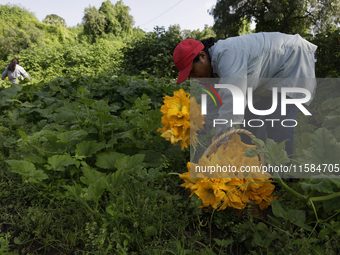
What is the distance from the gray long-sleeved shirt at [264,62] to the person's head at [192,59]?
59mm

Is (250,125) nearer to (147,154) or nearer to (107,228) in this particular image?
(147,154)

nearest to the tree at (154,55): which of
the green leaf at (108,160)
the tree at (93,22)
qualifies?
the green leaf at (108,160)

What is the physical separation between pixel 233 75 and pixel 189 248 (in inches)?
44.3

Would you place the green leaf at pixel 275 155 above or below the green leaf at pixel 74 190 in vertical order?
above

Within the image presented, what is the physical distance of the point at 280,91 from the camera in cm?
196

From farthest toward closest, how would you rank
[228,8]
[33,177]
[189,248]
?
[228,8] → [33,177] → [189,248]

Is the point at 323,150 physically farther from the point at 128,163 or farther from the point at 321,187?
the point at 128,163

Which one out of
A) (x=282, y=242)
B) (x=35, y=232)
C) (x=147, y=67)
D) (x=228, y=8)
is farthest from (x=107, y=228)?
(x=228, y=8)

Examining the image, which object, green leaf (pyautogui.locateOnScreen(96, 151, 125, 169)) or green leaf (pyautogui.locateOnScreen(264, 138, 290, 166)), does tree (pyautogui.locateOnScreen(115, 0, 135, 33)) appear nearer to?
green leaf (pyautogui.locateOnScreen(96, 151, 125, 169))

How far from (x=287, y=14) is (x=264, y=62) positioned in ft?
43.3

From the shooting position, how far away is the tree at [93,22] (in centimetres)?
2085

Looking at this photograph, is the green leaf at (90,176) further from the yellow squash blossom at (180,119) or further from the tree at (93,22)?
the tree at (93,22)

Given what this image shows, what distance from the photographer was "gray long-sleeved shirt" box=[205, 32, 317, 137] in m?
1.73

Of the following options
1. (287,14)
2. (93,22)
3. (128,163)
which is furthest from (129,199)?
(93,22)
